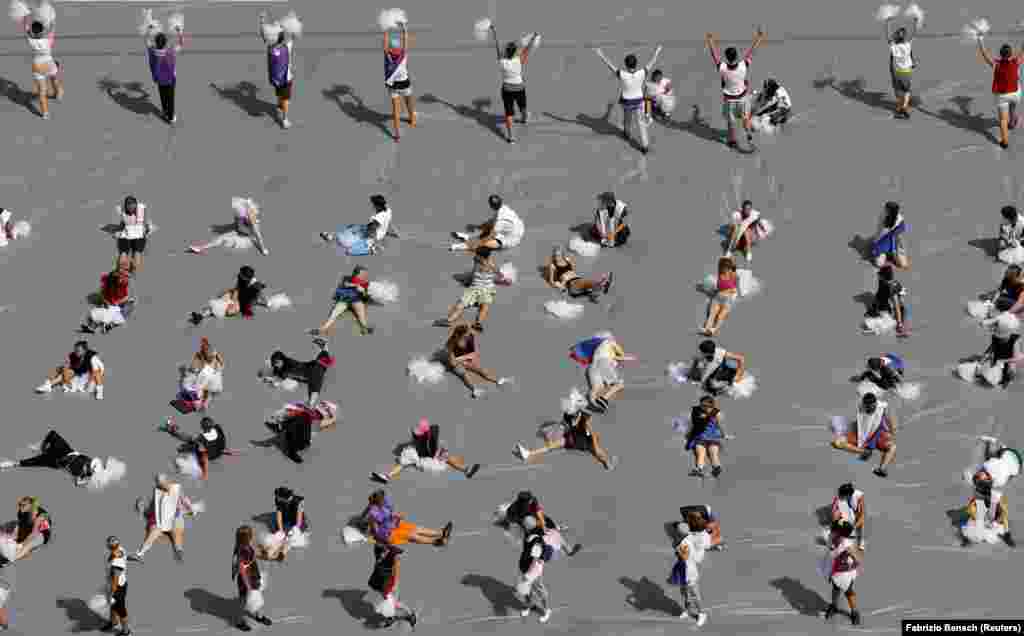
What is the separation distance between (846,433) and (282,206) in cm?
1083

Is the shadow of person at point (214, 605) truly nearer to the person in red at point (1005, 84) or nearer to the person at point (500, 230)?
the person at point (500, 230)

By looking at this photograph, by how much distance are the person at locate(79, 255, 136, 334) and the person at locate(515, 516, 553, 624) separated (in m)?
8.45

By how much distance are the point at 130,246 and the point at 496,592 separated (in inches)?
384

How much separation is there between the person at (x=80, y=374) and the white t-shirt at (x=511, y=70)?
346 inches

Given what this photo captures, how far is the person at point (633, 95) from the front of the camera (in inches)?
1321

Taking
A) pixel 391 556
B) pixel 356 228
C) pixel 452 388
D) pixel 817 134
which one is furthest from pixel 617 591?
pixel 817 134

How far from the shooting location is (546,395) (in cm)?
2920

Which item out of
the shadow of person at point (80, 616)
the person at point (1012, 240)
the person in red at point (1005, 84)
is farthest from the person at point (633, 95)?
the shadow of person at point (80, 616)

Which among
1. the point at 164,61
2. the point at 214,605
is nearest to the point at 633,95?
the point at 164,61

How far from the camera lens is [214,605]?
2598 cm

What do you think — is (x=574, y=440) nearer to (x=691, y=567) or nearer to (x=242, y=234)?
(x=691, y=567)

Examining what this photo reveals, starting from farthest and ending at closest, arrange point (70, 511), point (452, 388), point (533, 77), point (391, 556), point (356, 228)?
point (533, 77) < point (356, 228) < point (452, 388) < point (70, 511) < point (391, 556)

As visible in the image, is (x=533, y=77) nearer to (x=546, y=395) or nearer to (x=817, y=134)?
(x=817, y=134)

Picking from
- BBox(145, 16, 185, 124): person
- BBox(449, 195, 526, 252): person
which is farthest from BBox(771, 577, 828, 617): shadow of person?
BBox(145, 16, 185, 124): person
